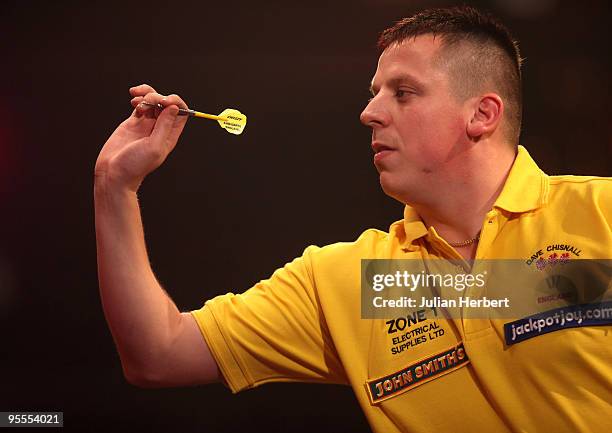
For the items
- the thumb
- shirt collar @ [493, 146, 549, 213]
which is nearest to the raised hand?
the thumb

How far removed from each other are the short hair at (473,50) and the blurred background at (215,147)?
543 mm

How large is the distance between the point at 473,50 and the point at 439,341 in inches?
25.4

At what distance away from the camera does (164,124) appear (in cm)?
148

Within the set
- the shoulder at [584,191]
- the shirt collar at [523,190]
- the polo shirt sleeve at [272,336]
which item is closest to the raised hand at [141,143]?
the polo shirt sleeve at [272,336]

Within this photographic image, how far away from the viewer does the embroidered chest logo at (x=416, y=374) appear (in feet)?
4.78

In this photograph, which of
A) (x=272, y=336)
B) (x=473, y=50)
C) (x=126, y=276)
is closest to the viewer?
(x=126, y=276)

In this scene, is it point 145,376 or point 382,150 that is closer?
point 145,376

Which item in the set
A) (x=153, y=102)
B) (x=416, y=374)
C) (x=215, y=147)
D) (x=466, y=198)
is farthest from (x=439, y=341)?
(x=215, y=147)

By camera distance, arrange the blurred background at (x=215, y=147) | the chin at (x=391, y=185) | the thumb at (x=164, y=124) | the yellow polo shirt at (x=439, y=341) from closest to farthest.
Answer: the yellow polo shirt at (x=439, y=341) < the thumb at (x=164, y=124) < the chin at (x=391, y=185) < the blurred background at (x=215, y=147)

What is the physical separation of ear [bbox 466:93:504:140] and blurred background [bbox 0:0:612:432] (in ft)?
2.14

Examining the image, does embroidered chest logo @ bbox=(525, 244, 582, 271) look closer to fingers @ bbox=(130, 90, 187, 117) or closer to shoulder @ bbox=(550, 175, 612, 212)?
shoulder @ bbox=(550, 175, 612, 212)

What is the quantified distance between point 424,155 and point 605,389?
1.85ft

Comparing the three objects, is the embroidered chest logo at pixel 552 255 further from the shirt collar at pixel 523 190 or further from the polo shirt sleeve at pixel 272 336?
the polo shirt sleeve at pixel 272 336

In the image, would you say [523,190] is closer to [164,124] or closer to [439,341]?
[439,341]
